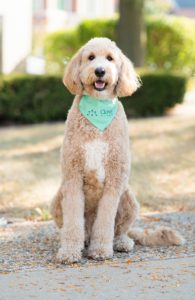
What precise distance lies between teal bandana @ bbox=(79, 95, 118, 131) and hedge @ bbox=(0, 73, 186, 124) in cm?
760

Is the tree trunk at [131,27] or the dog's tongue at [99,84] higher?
the dog's tongue at [99,84]

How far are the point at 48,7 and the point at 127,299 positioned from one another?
21630 millimetres

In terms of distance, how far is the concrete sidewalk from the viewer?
3.79 m

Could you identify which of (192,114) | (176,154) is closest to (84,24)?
(192,114)

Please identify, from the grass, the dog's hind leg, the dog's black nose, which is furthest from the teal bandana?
the grass

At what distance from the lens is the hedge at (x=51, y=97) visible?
12188mm

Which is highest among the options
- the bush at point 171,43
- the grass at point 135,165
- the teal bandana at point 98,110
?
the teal bandana at point 98,110

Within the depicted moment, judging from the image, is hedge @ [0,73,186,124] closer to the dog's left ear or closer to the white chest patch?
the dog's left ear

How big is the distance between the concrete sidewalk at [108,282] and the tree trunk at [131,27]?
9494 millimetres

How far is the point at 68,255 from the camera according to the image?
4.43 meters

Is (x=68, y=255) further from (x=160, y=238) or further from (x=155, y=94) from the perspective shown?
(x=155, y=94)

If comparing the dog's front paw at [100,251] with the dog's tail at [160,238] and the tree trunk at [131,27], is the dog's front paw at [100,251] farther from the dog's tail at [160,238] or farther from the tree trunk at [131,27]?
the tree trunk at [131,27]

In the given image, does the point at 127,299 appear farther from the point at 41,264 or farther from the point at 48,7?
the point at 48,7

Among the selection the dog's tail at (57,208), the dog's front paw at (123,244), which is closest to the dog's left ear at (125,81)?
the dog's tail at (57,208)
